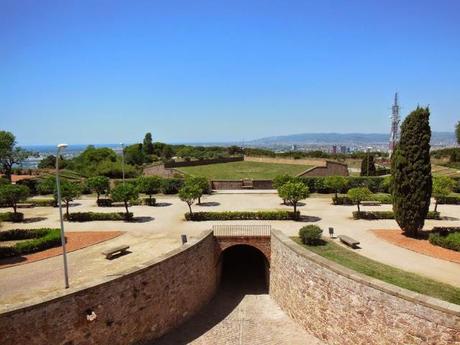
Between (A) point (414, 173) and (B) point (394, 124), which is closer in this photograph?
(A) point (414, 173)

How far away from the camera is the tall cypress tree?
2011 cm

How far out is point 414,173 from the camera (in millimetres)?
20234

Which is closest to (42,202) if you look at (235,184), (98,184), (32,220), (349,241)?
(98,184)

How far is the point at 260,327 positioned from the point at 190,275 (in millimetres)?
4035

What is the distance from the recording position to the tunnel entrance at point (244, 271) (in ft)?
68.3

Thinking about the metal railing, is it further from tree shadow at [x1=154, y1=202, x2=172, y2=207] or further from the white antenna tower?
the white antenna tower

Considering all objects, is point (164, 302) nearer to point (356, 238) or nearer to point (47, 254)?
point (47, 254)

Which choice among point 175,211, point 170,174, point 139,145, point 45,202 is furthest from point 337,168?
point 139,145

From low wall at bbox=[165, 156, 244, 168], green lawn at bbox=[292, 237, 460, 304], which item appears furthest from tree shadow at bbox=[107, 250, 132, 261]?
low wall at bbox=[165, 156, 244, 168]

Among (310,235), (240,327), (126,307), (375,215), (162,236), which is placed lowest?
(240,327)

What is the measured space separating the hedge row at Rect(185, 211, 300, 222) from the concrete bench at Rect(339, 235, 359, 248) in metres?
5.29

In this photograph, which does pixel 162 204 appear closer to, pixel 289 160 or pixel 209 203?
pixel 209 203

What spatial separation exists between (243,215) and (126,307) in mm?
12076

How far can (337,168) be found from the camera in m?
49.8
